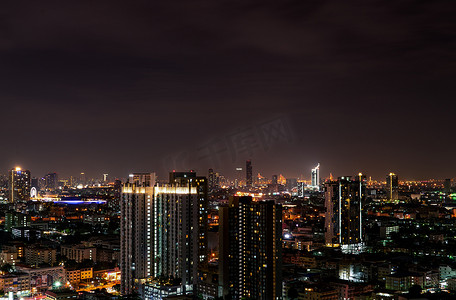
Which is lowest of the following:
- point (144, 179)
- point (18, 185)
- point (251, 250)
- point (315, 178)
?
point (251, 250)

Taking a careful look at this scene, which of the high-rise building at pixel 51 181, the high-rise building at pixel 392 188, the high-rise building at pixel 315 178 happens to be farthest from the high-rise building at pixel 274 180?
the high-rise building at pixel 51 181

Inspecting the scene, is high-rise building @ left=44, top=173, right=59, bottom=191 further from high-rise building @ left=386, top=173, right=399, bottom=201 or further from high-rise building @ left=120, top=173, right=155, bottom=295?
high-rise building @ left=120, top=173, right=155, bottom=295

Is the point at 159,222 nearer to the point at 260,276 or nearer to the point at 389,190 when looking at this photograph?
the point at 260,276

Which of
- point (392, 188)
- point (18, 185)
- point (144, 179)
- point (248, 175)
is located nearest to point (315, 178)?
point (392, 188)

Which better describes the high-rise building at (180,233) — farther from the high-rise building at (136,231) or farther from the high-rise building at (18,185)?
the high-rise building at (18,185)

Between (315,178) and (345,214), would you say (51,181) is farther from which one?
(345,214)

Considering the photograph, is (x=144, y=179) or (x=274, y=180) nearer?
(x=144, y=179)
